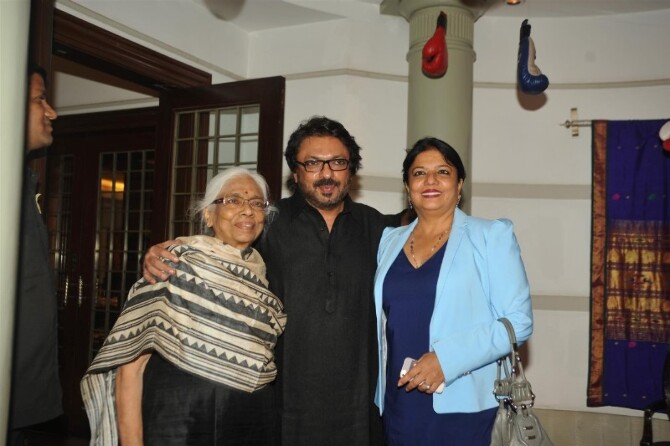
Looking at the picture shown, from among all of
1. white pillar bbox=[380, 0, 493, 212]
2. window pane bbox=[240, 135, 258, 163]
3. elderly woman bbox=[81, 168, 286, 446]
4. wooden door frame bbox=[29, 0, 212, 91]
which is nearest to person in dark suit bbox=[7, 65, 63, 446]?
elderly woman bbox=[81, 168, 286, 446]

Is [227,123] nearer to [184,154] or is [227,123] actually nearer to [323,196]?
[184,154]

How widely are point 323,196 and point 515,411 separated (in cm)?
99

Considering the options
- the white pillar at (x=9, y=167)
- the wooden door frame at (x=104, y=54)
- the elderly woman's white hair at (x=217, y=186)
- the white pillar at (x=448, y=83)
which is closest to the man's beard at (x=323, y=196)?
the elderly woman's white hair at (x=217, y=186)

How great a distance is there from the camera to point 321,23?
4.40 meters

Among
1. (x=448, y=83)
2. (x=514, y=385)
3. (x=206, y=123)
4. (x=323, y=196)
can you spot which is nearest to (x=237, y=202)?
(x=323, y=196)

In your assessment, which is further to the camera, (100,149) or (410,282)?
(100,149)

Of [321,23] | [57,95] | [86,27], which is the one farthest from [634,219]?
[57,95]

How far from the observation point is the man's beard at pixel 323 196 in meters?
2.23

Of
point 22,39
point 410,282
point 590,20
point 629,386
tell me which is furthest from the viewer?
point 590,20

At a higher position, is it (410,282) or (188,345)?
(410,282)

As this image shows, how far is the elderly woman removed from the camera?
182cm

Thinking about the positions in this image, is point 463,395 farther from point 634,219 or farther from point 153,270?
point 634,219

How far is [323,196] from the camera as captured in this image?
223cm

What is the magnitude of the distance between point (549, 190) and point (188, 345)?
127 inches
